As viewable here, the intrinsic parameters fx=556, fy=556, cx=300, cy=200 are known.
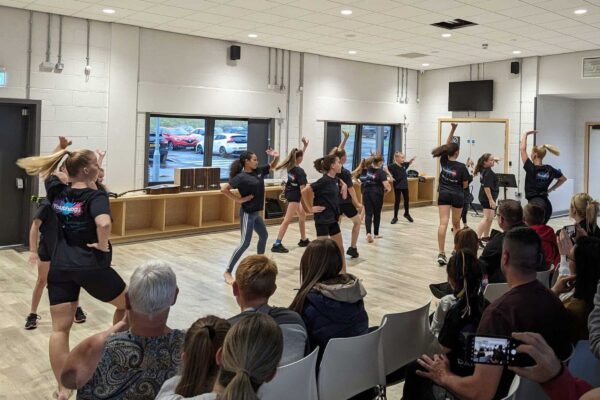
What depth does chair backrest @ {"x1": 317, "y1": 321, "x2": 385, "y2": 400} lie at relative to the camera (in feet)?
8.36

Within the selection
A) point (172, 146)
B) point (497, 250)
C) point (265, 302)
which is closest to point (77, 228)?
point (265, 302)

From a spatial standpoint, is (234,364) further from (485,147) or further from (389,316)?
(485,147)

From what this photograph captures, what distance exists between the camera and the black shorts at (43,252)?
4332 millimetres

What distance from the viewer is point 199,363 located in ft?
5.41

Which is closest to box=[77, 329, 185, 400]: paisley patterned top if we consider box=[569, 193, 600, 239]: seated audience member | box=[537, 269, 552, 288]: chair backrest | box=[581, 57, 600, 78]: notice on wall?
box=[537, 269, 552, 288]: chair backrest

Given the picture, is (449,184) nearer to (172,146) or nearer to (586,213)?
(586,213)

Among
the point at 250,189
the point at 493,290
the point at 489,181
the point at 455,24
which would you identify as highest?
the point at 455,24

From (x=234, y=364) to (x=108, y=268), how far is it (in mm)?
2348

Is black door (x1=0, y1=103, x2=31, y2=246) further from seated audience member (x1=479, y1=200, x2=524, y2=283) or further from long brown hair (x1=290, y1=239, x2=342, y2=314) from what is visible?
seated audience member (x1=479, y1=200, x2=524, y2=283)

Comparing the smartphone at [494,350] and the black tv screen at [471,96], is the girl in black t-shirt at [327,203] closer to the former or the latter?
the smartphone at [494,350]

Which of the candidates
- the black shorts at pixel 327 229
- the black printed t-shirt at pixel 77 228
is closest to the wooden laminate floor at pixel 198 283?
the black shorts at pixel 327 229

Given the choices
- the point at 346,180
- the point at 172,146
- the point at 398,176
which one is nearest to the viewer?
the point at 346,180

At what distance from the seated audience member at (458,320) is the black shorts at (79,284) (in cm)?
190

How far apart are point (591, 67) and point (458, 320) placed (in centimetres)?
1045
